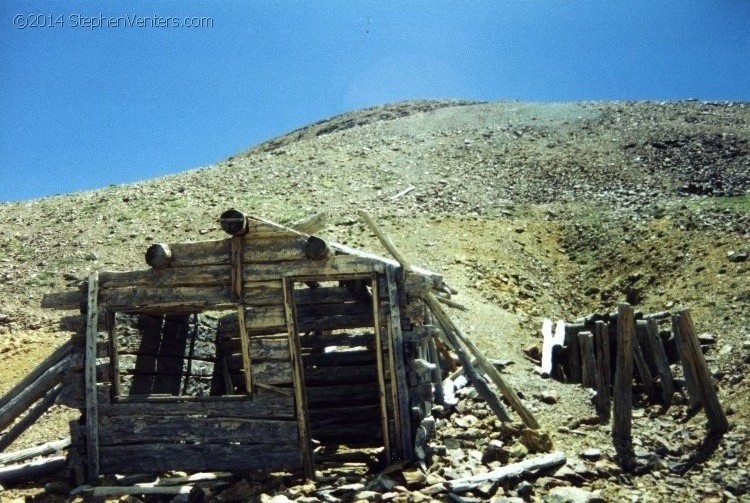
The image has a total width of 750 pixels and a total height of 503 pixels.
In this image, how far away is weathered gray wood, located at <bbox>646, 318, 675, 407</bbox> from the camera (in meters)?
10.5

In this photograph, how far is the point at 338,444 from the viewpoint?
408 inches

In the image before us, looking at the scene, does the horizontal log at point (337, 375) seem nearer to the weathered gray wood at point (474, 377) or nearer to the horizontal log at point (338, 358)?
the horizontal log at point (338, 358)

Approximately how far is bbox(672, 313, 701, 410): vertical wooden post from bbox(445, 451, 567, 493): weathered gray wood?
246 cm

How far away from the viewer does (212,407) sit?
866 centimetres

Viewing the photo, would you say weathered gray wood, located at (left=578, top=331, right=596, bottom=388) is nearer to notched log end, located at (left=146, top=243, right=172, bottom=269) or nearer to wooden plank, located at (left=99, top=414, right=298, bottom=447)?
wooden plank, located at (left=99, top=414, right=298, bottom=447)

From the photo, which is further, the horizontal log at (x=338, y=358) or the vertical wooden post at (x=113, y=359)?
the horizontal log at (x=338, y=358)

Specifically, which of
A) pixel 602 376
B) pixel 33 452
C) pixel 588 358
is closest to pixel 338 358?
pixel 602 376

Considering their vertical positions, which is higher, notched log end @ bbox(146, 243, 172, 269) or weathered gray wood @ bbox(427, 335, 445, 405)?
notched log end @ bbox(146, 243, 172, 269)

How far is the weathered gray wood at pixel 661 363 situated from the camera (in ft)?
34.4

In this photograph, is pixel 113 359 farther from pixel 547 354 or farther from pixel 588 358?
pixel 547 354

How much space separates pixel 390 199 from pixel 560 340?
1477 centimetres

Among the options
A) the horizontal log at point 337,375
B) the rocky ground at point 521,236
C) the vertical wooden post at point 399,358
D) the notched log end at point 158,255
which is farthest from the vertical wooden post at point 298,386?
the horizontal log at point 337,375

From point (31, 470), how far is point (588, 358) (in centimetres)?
911

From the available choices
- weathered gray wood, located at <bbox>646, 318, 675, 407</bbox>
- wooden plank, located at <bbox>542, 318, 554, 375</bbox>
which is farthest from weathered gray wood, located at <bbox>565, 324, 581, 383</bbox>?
weathered gray wood, located at <bbox>646, 318, 675, 407</bbox>
